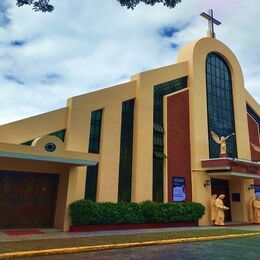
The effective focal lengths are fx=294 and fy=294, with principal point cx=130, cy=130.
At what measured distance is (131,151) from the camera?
58.4 feet

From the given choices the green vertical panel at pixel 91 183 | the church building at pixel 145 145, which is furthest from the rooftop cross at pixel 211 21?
the green vertical panel at pixel 91 183

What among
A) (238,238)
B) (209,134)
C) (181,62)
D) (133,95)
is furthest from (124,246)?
(181,62)

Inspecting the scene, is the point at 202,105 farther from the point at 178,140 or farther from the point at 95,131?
the point at 95,131

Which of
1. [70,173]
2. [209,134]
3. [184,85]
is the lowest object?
[70,173]

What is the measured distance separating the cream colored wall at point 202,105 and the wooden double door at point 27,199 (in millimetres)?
9620

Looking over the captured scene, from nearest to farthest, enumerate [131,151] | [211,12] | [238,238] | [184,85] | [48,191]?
[238,238]
[48,191]
[131,151]
[184,85]
[211,12]

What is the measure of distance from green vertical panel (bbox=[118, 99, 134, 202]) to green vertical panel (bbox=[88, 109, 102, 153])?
1617 mm

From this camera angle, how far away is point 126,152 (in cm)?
1756

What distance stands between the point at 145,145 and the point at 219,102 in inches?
339

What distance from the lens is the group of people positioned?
18891mm

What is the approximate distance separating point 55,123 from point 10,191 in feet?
12.8

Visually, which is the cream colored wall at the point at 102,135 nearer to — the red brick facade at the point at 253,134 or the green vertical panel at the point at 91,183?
the green vertical panel at the point at 91,183

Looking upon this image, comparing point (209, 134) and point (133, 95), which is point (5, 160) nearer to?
point (133, 95)

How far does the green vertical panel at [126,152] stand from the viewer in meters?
Result: 17.0
